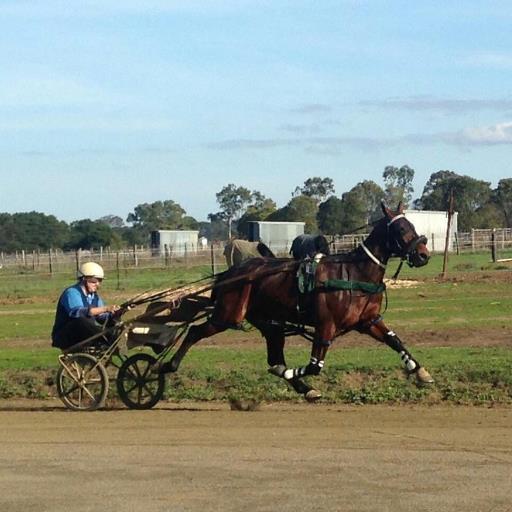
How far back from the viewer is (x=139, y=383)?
12.6 metres

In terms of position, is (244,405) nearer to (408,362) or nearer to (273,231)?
(408,362)

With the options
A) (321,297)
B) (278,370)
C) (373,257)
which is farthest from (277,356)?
(373,257)

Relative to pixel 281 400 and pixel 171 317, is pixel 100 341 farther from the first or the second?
pixel 281 400

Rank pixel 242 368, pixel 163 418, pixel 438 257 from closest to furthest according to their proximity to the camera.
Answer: pixel 163 418 < pixel 242 368 < pixel 438 257

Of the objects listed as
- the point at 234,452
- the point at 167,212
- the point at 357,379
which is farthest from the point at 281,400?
the point at 167,212

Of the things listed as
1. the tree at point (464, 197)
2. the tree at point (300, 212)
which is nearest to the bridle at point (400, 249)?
the tree at point (300, 212)

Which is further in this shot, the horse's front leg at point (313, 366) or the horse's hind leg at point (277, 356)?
the horse's hind leg at point (277, 356)

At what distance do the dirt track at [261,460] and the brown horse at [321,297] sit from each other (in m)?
0.68

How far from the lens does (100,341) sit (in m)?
12.8

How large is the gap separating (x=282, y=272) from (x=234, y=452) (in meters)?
3.00

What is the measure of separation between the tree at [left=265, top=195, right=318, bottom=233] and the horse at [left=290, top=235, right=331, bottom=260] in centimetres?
7324

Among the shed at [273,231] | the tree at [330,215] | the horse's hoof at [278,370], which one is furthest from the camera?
the tree at [330,215]

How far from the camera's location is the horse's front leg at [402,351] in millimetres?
11945

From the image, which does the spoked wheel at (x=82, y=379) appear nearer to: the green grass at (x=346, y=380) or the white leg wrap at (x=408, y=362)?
the green grass at (x=346, y=380)
